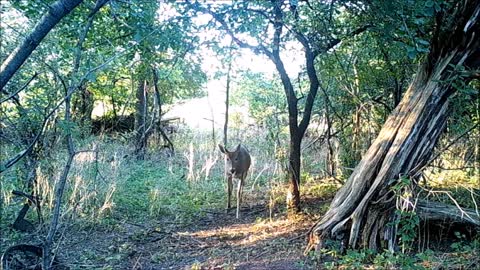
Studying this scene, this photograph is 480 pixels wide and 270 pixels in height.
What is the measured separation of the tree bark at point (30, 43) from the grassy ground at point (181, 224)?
7.10 feet

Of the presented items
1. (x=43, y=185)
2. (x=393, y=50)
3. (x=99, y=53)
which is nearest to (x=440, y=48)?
(x=393, y=50)

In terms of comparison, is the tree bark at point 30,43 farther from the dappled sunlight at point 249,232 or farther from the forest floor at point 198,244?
the dappled sunlight at point 249,232

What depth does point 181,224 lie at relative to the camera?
5977mm

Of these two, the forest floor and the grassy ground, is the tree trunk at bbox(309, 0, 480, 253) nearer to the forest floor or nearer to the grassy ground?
the grassy ground

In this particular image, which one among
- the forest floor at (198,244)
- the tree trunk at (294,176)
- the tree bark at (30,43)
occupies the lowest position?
the forest floor at (198,244)

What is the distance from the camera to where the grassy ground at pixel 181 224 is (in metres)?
4.28

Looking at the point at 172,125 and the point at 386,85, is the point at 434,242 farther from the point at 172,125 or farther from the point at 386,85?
the point at 172,125

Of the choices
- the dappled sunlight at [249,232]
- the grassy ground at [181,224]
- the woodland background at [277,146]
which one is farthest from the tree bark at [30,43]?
the dappled sunlight at [249,232]

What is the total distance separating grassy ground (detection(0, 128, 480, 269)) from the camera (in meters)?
4.28

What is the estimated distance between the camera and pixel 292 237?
199 inches

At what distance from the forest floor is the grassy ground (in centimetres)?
1

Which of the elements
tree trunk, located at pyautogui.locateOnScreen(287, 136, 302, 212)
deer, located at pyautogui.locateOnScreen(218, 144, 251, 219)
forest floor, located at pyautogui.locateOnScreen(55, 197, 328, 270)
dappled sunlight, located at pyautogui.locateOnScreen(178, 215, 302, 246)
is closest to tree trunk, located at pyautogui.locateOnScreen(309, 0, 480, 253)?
forest floor, located at pyautogui.locateOnScreen(55, 197, 328, 270)

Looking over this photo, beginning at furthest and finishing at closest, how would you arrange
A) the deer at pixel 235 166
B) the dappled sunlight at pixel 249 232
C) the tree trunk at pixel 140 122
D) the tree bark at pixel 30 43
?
the tree trunk at pixel 140 122, the deer at pixel 235 166, the dappled sunlight at pixel 249 232, the tree bark at pixel 30 43

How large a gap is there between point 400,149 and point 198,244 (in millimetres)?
2582
